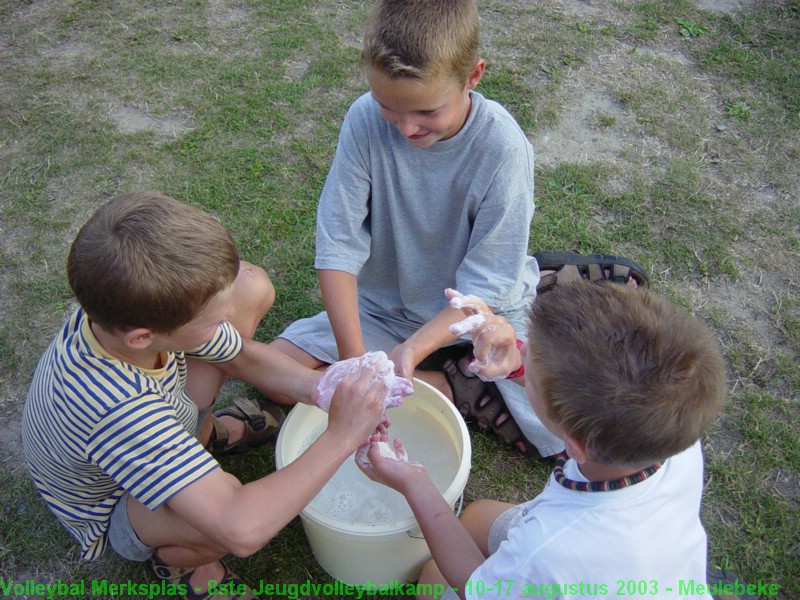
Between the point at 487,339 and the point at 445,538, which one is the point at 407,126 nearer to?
the point at 487,339

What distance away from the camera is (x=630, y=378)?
99 cm

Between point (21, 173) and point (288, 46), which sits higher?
point (288, 46)

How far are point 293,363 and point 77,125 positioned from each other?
2019 mm

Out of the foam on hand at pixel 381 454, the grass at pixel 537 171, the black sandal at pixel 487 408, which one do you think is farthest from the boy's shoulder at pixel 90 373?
the black sandal at pixel 487 408

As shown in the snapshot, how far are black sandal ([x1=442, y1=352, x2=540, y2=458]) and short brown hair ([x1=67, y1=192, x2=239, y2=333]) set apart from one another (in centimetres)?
97

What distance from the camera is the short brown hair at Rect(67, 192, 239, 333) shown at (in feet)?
3.87

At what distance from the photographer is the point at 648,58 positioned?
3361mm

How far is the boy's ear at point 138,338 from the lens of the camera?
48.2 inches

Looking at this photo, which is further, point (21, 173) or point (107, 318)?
point (21, 173)

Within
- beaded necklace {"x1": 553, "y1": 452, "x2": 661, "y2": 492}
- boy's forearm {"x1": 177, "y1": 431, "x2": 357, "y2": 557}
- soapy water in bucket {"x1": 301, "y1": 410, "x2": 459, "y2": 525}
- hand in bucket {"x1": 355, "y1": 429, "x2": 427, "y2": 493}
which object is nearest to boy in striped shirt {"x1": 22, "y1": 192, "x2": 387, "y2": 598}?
boy's forearm {"x1": 177, "y1": 431, "x2": 357, "y2": 557}

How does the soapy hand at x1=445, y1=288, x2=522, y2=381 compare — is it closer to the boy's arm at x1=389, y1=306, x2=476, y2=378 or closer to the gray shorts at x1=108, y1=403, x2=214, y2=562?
the boy's arm at x1=389, y1=306, x2=476, y2=378

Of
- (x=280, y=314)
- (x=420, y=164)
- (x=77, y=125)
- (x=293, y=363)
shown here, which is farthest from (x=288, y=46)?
(x=293, y=363)

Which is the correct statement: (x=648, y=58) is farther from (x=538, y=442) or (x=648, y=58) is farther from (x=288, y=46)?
(x=538, y=442)

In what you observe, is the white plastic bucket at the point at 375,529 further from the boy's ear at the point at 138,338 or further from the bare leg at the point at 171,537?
the boy's ear at the point at 138,338
